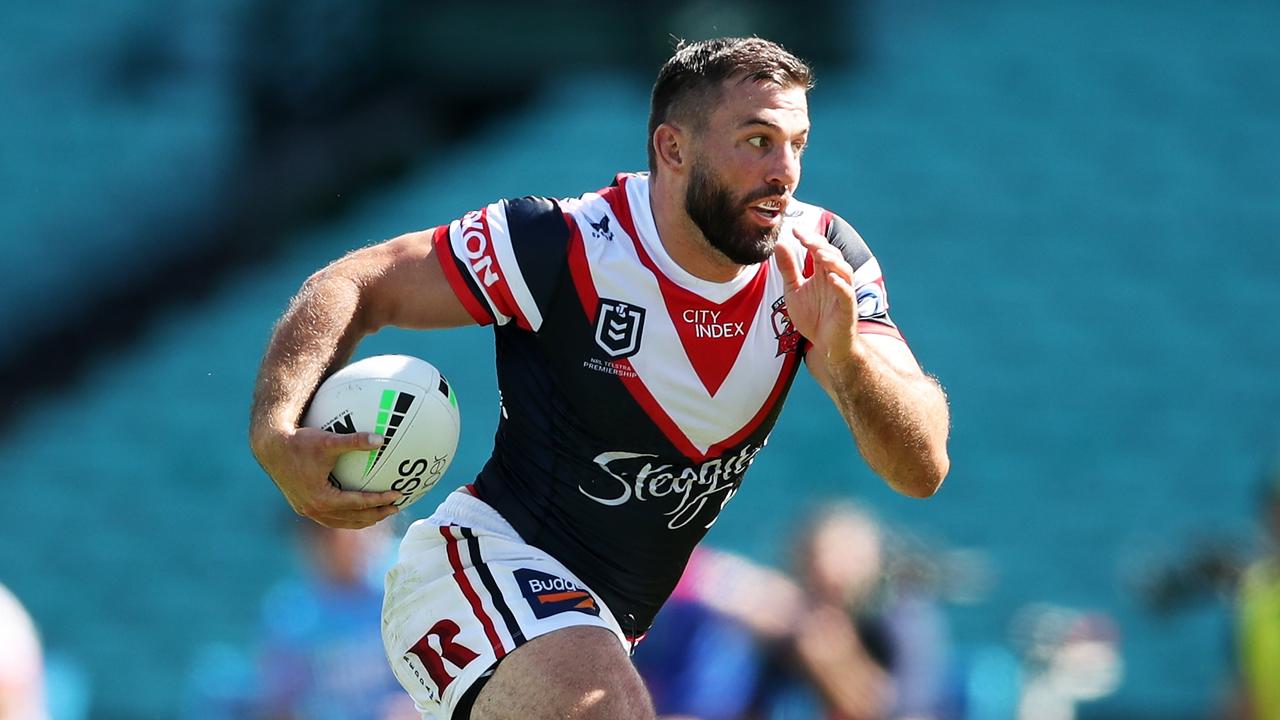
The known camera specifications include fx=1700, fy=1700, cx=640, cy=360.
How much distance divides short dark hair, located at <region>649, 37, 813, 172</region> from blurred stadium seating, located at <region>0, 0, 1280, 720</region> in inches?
242

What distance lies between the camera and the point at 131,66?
12.8m

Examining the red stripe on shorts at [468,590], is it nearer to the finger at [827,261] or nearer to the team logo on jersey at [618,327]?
the team logo on jersey at [618,327]

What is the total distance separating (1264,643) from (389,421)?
A: 15.5 ft

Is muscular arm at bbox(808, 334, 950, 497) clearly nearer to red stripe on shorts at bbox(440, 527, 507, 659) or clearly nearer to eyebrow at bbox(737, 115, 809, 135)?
eyebrow at bbox(737, 115, 809, 135)

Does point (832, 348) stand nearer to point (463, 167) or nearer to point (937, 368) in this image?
point (937, 368)

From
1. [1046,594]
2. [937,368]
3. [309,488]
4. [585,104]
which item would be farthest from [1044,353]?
[309,488]

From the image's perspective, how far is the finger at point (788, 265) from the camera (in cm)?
421

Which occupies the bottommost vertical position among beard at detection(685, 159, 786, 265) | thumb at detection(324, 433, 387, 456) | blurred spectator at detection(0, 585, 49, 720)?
blurred spectator at detection(0, 585, 49, 720)

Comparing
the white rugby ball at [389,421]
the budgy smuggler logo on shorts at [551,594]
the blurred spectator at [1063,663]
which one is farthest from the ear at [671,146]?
the blurred spectator at [1063,663]

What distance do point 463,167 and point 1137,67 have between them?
4504 millimetres

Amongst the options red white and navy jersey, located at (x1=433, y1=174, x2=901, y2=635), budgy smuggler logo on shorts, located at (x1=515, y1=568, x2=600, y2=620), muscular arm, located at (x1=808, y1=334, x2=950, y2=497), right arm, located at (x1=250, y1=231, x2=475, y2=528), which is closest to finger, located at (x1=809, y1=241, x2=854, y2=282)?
muscular arm, located at (x1=808, y1=334, x2=950, y2=497)

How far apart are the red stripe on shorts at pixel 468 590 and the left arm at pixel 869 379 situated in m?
1.05

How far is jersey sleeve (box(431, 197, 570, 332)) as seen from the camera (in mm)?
4445

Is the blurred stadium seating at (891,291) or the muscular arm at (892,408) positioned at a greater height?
the blurred stadium seating at (891,291)
